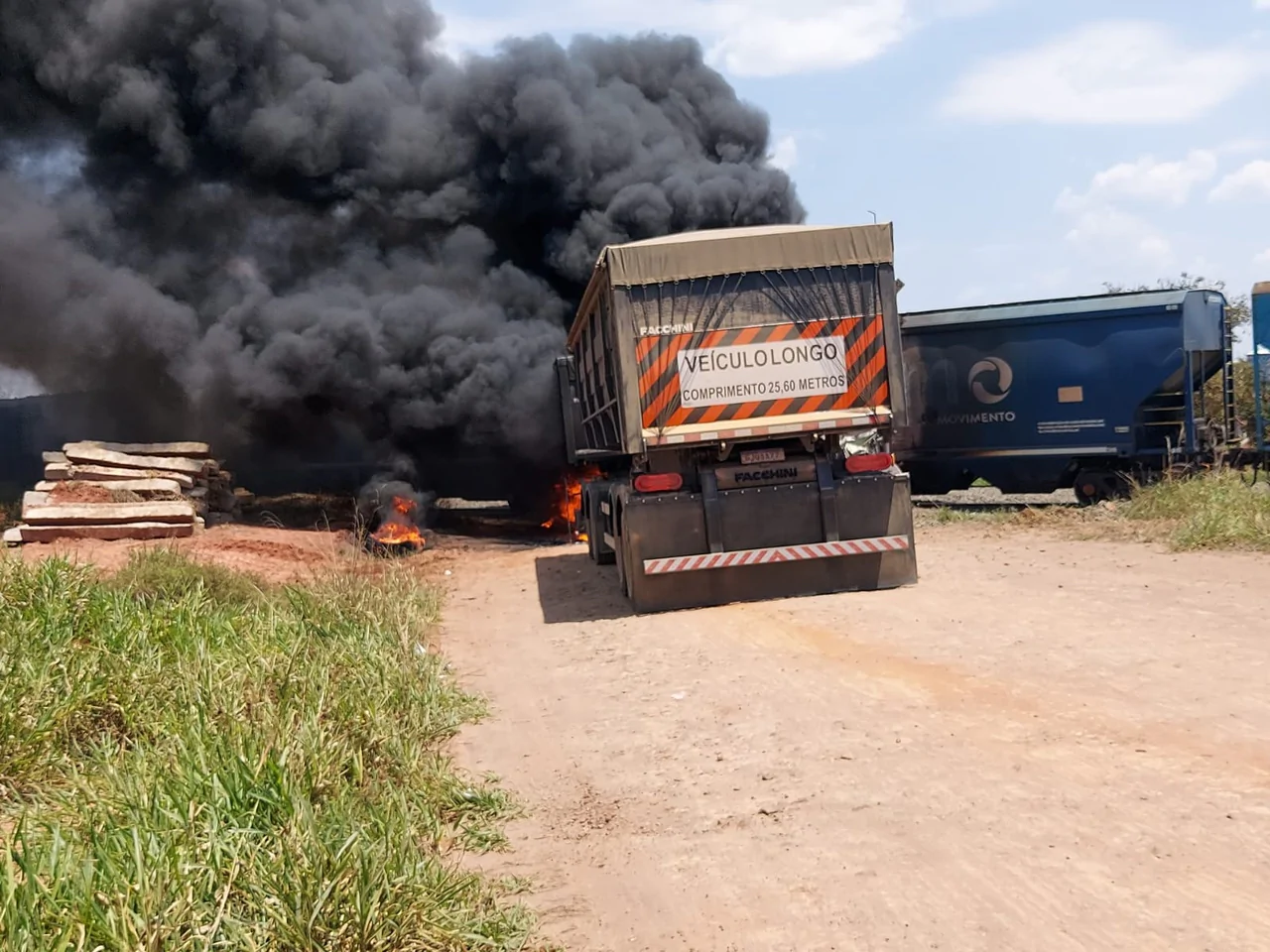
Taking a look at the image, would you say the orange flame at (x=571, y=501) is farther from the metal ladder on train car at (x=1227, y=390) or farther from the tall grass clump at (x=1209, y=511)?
the metal ladder on train car at (x=1227, y=390)

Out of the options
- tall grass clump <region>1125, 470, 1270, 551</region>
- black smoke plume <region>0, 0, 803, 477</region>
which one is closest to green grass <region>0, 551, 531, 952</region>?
tall grass clump <region>1125, 470, 1270, 551</region>

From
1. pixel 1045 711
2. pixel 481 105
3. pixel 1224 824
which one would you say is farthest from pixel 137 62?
pixel 1224 824

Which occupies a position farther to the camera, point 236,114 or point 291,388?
point 236,114

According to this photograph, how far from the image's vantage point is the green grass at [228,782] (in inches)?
139

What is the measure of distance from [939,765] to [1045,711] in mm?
1067

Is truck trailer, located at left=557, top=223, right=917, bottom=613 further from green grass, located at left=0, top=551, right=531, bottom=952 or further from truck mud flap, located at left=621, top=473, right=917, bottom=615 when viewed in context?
green grass, located at left=0, top=551, right=531, bottom=952

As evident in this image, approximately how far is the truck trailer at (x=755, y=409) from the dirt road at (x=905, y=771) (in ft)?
2.99

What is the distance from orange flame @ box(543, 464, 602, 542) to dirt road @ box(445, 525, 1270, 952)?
731 centimetres

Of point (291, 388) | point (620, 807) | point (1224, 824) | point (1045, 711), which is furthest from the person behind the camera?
point (291, 388)

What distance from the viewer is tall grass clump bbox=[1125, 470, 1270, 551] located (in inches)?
457

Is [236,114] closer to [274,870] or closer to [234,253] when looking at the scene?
[234,253]

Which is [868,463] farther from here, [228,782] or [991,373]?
[991,373]

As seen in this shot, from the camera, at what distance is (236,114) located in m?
20.4

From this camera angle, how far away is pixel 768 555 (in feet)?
34.8
